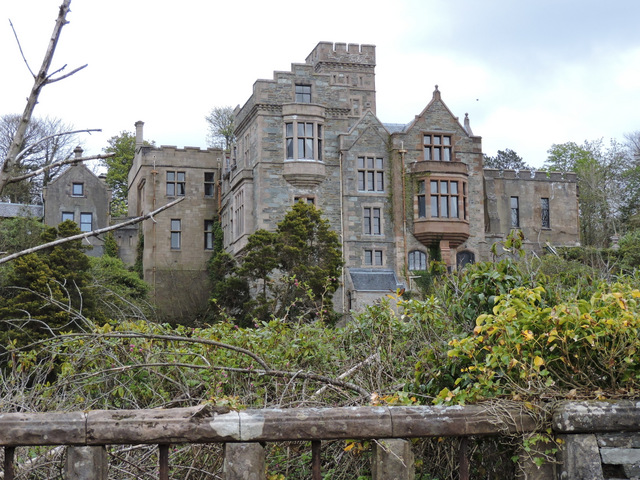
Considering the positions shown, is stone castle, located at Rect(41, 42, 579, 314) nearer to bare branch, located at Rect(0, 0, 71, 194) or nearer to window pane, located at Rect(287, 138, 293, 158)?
window pane, located at Rect(287, 138, 293, 158)

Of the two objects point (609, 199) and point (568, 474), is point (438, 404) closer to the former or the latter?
point (568, 474)

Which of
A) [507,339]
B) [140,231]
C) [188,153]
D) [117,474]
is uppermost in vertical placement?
[188,153]

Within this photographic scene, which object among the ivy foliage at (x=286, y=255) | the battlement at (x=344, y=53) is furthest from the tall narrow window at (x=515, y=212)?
the battlement at (x=344, y=53)

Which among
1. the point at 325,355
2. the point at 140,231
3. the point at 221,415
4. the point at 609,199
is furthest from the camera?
the point at 609,199

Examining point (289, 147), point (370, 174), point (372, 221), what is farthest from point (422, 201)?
point (289, 147)

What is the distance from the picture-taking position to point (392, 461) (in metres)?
5.11

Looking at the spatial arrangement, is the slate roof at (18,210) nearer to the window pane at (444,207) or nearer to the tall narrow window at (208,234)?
the tall narrow window at (208,234)

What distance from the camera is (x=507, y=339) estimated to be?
560 centimetres

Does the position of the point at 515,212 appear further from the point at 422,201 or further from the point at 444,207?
the point at 422,201

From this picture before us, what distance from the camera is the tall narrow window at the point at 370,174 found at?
4325cm

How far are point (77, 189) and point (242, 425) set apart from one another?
4764 cm

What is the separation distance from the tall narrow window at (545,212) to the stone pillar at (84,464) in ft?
156

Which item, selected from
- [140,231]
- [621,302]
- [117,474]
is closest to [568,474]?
[621,302]

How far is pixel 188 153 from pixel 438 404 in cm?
4511
